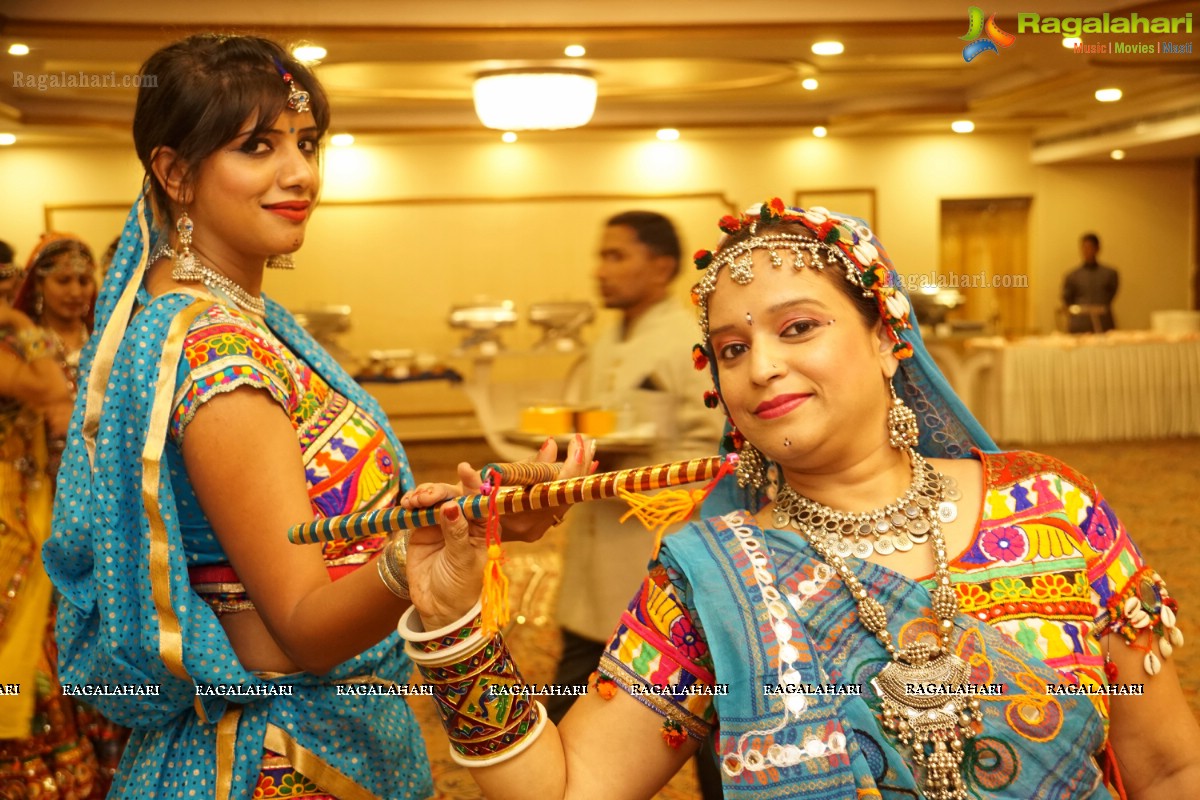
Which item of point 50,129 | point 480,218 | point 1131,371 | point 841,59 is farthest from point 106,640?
point 480,218

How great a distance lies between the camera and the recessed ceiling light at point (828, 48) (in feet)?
24.1

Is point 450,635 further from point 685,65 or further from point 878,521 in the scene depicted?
point 685,65

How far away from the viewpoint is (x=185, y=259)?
1.53m

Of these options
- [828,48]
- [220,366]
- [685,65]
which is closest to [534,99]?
[685,65]

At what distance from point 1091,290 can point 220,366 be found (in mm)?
12421

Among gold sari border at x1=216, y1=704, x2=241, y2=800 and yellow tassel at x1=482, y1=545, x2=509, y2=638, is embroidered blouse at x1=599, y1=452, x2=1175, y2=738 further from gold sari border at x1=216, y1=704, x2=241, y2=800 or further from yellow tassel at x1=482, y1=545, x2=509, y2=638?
gold sari border at x1=216, y1=704, x2=241, y2=800

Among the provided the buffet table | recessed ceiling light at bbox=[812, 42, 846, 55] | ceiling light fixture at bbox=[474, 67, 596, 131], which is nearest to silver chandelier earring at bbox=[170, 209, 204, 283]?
ceiling light fixture at bbox=[474, 67, 596, 131]

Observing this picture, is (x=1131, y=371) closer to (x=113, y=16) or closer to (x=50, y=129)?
(x=113, y=16)

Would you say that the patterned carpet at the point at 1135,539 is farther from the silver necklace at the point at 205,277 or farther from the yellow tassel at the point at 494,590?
the yellow tassel at the point at 494,590

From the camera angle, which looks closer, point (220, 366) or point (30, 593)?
point (220, 366)

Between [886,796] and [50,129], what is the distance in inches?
388

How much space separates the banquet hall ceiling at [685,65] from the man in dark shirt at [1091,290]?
103cm

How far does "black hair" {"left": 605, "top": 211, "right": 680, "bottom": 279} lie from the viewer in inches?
134

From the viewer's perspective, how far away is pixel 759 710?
4.30 ft
